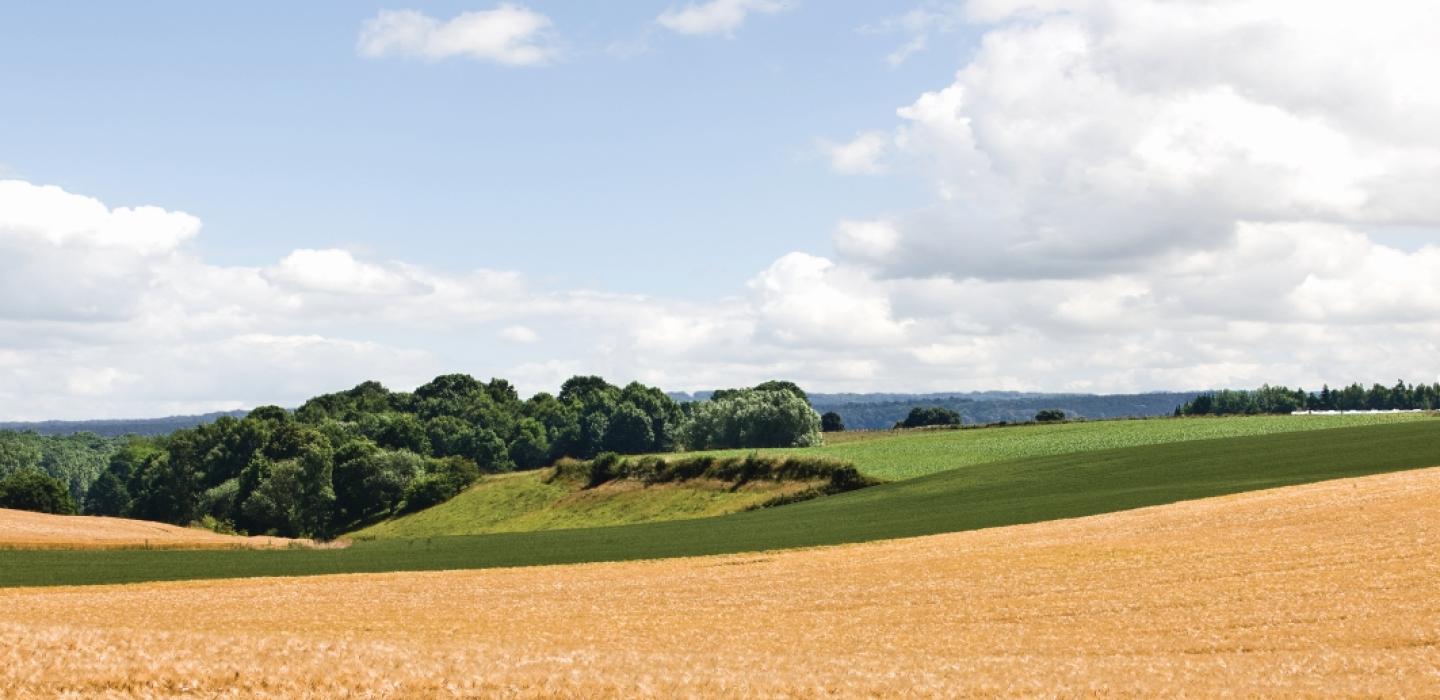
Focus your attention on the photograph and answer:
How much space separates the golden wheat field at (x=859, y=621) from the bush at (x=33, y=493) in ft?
301

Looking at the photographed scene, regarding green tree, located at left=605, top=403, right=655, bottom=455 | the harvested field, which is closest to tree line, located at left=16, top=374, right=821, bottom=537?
green tree, located at left=605, top=403, right=655, bottom=455

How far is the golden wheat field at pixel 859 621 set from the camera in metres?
18.5

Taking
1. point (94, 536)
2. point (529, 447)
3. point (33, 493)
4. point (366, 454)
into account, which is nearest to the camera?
point (94, 536)

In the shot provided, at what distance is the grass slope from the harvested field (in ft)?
68.6

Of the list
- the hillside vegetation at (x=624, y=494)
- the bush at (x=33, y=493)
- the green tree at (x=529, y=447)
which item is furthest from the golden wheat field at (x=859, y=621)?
the green tree at (x=529, y=447)

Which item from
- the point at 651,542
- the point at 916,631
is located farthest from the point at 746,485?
the point at 916,631

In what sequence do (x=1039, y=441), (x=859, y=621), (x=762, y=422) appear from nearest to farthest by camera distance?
1. (x=859, y=621)
2. (x=1039, y=441)
3. (x=762, y=422)

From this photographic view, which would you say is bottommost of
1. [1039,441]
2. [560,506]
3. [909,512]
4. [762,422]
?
[560,506]

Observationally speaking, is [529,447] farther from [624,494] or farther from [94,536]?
[94,536]

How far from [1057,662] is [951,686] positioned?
5.19 m

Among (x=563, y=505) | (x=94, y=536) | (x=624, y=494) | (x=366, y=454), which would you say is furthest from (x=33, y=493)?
(x=624, y=494)

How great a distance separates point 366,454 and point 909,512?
78.0 metres

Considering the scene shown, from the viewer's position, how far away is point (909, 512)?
233 ft

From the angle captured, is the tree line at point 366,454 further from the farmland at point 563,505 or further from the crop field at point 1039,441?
the crop field at point 1039,441
